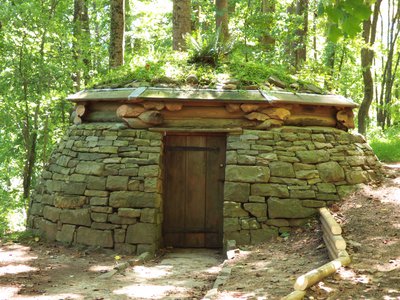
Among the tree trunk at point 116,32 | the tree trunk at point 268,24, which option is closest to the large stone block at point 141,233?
the tree trunk at point 116,32

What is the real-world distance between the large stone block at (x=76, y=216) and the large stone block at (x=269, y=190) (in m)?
2.61

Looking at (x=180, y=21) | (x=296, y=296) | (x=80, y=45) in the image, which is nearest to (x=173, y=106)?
(x=296, y=296)

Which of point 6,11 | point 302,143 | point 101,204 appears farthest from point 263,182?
point 6,11

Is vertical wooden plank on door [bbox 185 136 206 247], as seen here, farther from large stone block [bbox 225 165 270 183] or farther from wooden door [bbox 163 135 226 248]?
large stone block [bbox 225 165 270 183]

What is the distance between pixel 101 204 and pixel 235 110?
259 cm

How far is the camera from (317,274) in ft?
13.2

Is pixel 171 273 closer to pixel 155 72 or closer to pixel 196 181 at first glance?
pixel 196 181

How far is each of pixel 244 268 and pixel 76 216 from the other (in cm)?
298

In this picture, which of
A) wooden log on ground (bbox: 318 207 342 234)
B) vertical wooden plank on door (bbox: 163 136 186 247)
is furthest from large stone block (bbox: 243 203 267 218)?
vertical wooden plank on door (bbox: 163 136 186 247)

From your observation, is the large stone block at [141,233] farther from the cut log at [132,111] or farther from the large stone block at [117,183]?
the cut log at [132,111]

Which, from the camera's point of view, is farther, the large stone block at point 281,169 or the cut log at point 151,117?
the cut log at point 151,117

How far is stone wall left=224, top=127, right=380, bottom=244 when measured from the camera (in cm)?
667

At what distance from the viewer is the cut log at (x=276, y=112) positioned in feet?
23.3

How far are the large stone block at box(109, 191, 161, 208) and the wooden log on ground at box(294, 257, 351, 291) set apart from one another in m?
3.06
